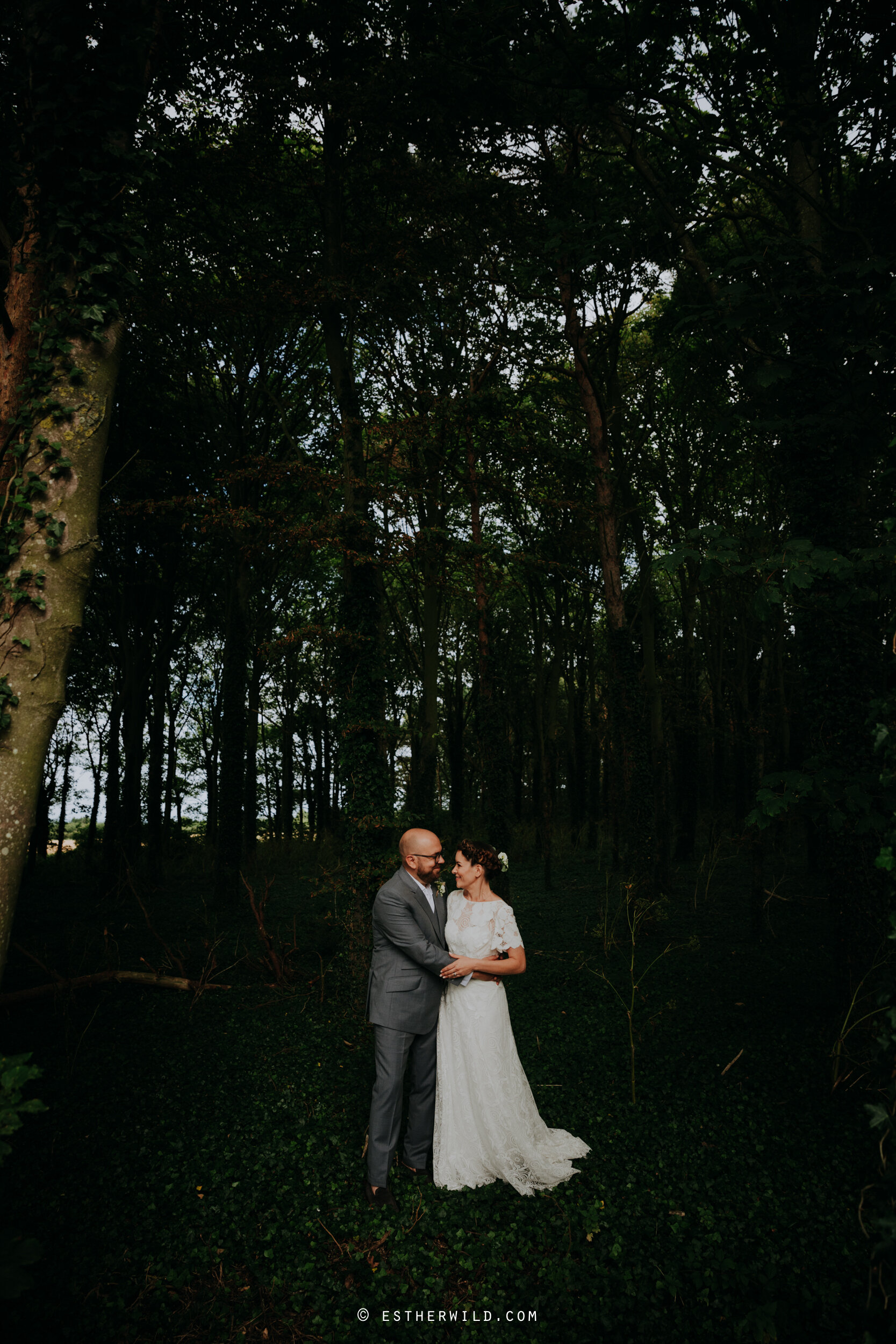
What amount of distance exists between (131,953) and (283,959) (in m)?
2.72

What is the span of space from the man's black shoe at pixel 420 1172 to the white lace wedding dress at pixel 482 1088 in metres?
0.09

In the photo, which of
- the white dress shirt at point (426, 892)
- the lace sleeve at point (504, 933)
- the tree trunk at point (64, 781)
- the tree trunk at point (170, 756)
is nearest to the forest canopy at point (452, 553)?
the lace sleeve at point (504, 933)

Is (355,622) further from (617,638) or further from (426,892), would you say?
(617,638)

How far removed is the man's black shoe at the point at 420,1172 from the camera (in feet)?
15.1

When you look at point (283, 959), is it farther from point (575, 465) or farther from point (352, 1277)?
point (575, 465)

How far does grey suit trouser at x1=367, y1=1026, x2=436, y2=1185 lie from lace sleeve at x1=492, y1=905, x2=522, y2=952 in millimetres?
721

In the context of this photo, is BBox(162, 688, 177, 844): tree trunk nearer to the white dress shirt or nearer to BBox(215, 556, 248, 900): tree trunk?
BBox(215, 556, 248, 900): tree trunk

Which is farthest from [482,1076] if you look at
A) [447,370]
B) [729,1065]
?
[447,370]

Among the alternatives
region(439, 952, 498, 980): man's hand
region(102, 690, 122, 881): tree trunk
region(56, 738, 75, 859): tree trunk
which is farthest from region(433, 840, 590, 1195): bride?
region(56, 738, 75, 859): tree trunk

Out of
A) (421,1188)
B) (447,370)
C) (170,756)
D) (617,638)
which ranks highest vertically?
(447,370)

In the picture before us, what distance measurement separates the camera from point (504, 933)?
4652 mm

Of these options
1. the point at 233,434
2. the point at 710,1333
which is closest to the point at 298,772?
the point at 233,434

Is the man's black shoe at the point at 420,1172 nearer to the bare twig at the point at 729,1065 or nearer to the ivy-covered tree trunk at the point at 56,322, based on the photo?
the bare twig at the point at 729,1065

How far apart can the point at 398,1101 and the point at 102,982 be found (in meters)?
4.85
